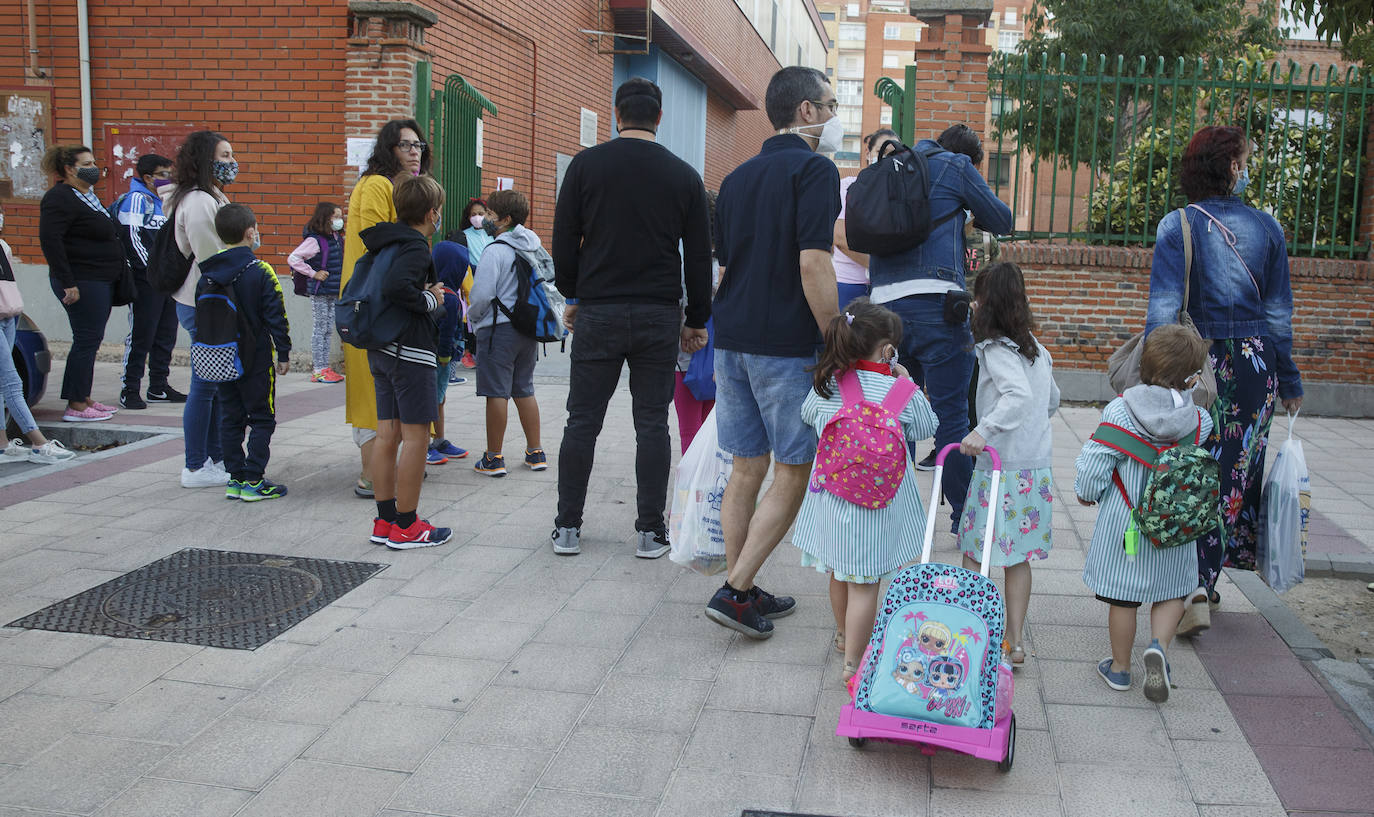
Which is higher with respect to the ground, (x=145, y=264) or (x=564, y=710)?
(x=145, y=264)

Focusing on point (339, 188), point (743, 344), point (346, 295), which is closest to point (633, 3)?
point (339, 188)

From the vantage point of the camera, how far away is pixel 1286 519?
432cm

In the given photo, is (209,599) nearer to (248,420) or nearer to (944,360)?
(248,420)

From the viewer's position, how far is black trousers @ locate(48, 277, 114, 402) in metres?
8.34

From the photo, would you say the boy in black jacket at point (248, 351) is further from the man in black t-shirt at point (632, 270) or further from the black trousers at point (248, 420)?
the man in black t-shirt at point (632, 270)

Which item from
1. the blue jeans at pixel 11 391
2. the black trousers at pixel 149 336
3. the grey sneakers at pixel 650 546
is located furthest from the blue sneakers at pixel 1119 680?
the black trousers at pixel 149 336

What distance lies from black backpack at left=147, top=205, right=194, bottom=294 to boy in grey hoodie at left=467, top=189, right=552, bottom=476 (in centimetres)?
189

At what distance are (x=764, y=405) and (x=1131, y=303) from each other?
6.74m

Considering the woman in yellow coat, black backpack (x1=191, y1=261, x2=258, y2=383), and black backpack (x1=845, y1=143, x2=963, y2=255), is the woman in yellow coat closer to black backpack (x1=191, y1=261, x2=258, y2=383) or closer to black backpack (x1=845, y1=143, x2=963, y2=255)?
black backpack (x1=191, y1=261, x2=258, y2=383)

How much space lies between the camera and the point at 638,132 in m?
5.02

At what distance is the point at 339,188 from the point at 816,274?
8.42m

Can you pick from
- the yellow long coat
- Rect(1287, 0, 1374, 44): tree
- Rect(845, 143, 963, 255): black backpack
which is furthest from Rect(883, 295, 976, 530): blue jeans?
the yellow long coat

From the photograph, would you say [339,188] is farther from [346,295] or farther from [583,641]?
[583,641]

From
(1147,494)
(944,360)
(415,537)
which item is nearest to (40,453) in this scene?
(415,537)
